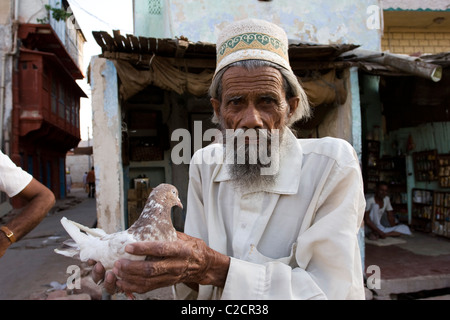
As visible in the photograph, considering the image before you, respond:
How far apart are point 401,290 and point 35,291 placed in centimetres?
623

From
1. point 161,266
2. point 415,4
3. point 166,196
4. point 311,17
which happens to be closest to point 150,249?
point 161,266

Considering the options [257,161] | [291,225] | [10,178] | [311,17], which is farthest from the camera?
[311,17]

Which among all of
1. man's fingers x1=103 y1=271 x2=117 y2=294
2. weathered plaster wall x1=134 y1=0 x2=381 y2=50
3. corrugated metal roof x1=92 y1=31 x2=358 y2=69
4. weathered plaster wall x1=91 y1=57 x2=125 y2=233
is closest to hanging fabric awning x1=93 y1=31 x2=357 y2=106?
corrugated metal roof x1=92 y1=31 x2=358 y2=69

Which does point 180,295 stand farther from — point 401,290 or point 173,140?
point 173,140

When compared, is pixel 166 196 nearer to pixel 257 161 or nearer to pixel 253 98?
pixel 257 161

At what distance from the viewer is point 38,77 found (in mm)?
14766

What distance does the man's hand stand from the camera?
3.70 ft

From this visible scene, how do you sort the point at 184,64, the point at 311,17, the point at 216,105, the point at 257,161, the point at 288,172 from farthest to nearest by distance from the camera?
the point at 311,17
the point at 184,64
the point at 216,105
the point at 257,161
the point at 288,172

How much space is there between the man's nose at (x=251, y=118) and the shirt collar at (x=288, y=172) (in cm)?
22

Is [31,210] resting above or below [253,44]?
below

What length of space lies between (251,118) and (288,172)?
13.6 inches

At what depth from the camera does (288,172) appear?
162 centimetres

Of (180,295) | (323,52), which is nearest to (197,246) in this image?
(180,295)

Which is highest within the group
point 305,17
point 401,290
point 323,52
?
point 305,17
